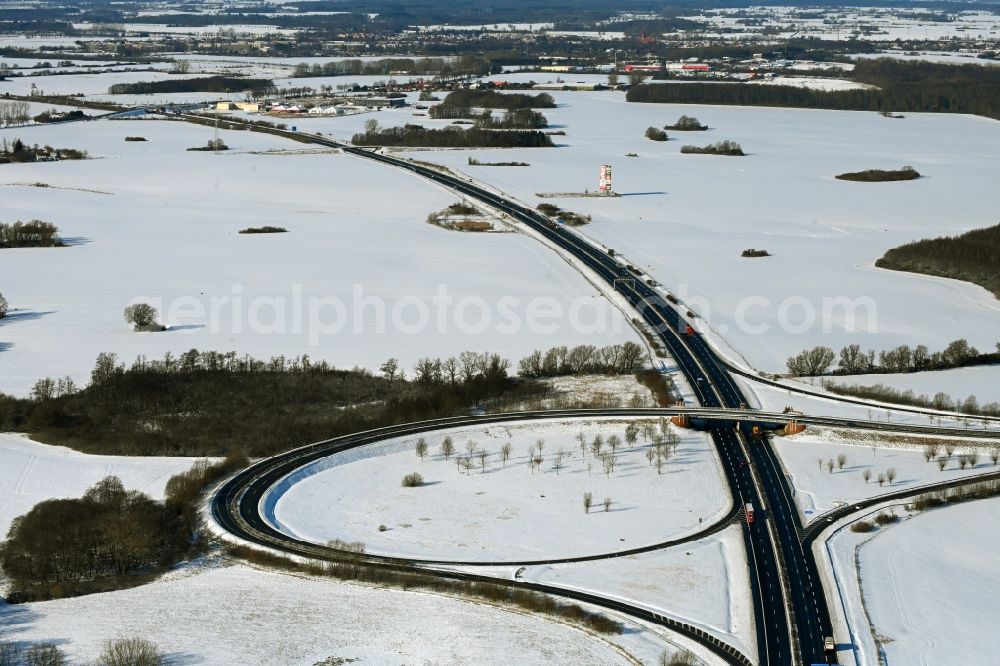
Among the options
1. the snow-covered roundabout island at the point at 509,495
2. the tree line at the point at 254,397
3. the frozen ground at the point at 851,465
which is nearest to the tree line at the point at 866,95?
the tree line at the point at 254,397

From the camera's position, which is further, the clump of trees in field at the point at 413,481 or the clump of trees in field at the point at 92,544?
the clump of trees in field at the point at 413,481

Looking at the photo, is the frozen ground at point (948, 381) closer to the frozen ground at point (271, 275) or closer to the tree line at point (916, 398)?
the tree line at point (916, 398)

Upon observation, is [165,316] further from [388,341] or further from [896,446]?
[896,446]

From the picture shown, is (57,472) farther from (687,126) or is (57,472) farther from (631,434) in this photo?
(687,126)

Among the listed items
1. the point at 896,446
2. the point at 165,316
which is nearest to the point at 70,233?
the point at 165,316

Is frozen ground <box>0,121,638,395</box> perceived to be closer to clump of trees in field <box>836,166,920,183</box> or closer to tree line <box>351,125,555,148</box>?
tree line <box>351,125,555,148</box>

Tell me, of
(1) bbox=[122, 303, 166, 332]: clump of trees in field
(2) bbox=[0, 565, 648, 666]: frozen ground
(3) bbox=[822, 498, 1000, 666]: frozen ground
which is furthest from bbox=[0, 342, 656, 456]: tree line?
(3) bbox=[822, 498, 1000, 666]: frozen ground
